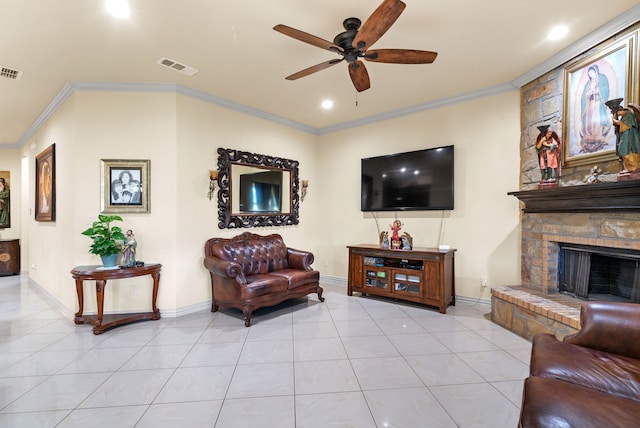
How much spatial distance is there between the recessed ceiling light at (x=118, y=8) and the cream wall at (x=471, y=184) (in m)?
3.54

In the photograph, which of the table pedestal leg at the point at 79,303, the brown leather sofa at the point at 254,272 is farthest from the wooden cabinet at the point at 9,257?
the brown leather sofa at the point at 254,272

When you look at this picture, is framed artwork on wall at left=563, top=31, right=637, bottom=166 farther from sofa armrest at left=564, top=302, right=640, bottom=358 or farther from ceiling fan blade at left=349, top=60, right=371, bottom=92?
ceiling fan blade at left=349, top=60, right=371, bottom=92

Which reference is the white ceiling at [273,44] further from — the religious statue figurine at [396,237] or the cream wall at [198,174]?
the religious statue figurine at [396,237]

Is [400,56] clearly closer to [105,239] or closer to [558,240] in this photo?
[558,240]

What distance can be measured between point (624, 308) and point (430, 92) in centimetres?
311

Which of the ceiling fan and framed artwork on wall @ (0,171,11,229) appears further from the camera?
framed artwork on wall @ (0,171,11,229)

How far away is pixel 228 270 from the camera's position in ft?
11.2

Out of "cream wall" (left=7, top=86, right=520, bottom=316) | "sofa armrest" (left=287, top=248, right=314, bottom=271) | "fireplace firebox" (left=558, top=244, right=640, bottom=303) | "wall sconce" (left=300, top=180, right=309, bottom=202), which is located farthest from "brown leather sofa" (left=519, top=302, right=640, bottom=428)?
"wall sconce" (left=300, top=180, right=309, bottom=202)

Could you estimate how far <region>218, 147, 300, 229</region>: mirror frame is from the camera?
13.6 feet

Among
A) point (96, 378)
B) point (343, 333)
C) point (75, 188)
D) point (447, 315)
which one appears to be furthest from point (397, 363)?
point (75, 188)

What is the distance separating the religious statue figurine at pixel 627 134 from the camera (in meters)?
2.32

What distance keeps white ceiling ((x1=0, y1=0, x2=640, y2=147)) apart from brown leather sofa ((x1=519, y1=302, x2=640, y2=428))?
232 cm

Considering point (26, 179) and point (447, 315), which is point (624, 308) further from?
point (26, 179)

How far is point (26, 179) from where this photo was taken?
5.89 metres
